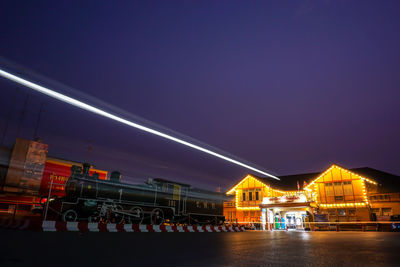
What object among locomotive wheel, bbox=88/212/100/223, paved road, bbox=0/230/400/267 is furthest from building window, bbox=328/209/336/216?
locomotive wheel, bbox=88/212/100/223

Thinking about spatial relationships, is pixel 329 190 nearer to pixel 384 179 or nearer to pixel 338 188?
pixel 338 188

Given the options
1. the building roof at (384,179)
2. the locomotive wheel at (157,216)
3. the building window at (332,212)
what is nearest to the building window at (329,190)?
the building window at (332,212)

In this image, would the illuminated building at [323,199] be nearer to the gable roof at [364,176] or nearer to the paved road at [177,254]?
the gable roof at [364,176]

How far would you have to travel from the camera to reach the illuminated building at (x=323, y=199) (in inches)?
987

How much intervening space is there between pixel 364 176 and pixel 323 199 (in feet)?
16.5

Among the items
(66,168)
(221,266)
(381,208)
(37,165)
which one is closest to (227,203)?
(381,208)

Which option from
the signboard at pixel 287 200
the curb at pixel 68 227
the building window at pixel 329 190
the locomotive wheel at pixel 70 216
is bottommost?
the curb at pixel 68 227

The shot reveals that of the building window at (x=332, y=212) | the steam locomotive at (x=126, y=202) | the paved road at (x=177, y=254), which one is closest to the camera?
the paved road at (x=177, y=254)

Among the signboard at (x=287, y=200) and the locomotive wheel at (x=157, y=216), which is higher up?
the signboard at (x=287, y=200)

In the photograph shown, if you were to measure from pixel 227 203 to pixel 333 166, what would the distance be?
48.4 feet

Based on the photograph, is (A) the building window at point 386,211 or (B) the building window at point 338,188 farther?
(A) the building window at point 386,211

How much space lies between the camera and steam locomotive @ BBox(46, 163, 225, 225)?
43.2 ft

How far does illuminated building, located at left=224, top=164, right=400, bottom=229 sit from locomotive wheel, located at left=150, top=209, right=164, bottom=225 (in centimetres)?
1187

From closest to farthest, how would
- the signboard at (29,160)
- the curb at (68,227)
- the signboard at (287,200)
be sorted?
the curb at (68,227) < the signboard at (29,160) < the signboard at (287,200)
